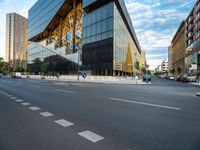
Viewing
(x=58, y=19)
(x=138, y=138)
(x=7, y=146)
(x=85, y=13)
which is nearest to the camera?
(x=7, y=146)

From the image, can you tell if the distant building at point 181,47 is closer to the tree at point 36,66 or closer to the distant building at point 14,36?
the tree at point 36,66

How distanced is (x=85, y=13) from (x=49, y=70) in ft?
76.2

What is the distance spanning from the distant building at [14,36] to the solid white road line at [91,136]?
154m

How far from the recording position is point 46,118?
18.3 ft

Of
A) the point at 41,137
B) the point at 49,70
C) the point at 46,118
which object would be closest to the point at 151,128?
the point at 41,137

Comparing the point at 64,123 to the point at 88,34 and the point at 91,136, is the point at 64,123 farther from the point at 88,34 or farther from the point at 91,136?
the point at 88,34

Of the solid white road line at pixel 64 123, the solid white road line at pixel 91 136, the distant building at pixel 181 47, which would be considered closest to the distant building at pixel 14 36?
the distant building at pixel 181 47

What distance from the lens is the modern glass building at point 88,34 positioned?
4056 cm

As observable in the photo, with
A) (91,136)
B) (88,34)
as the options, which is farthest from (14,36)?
(91,136)

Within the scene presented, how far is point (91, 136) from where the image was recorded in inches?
157

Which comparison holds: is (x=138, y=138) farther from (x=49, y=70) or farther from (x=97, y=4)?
(x=49, y=70)

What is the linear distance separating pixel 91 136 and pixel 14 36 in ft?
551

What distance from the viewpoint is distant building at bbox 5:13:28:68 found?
481ft

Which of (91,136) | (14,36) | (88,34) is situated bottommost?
(91,136)
